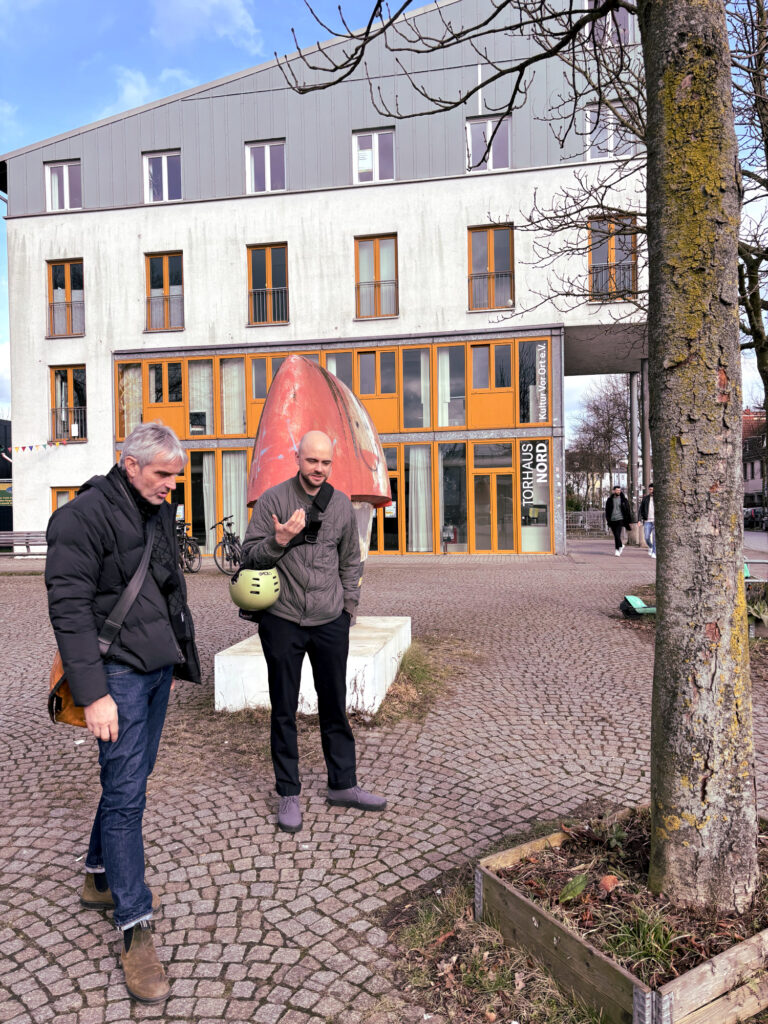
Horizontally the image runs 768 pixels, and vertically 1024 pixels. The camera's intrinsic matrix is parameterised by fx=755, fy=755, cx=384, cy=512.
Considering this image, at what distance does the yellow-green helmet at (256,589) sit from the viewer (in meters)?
3.51

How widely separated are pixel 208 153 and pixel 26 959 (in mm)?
22549

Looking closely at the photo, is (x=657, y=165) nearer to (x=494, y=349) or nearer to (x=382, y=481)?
(x=382, y=481)

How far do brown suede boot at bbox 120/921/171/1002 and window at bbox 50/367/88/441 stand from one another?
2158cm

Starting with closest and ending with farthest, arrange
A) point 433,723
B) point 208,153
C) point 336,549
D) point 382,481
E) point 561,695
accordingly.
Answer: point 336,549 → point 433,723 → point 561,695 → point 382,481 → point 208,153

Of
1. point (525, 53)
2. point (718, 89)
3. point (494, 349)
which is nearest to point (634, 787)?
point (718, 89)

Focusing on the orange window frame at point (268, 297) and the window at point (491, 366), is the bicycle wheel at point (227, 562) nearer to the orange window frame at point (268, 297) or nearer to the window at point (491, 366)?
the orange window frame at point (268, 297)

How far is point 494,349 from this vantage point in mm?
20109

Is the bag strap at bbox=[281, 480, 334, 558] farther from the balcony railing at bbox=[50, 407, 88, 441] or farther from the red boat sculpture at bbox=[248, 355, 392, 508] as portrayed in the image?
the balcony railing at bbox=[50, 407, 88, 441]

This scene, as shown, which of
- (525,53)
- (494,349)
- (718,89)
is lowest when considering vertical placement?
(718,89)

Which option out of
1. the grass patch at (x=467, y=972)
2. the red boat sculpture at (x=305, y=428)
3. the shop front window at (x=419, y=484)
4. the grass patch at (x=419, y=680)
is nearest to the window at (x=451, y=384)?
the shop front window at (x=419, y=484)

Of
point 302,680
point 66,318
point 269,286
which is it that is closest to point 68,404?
point 66,318

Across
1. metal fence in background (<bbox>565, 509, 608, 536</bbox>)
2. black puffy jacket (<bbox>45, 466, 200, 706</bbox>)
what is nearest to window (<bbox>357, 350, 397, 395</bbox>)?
metal fence in background (<bbox>565, 509, 608, 536</bbox>)

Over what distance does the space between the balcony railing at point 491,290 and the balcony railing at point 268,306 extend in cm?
525

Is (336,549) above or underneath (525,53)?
underneath
